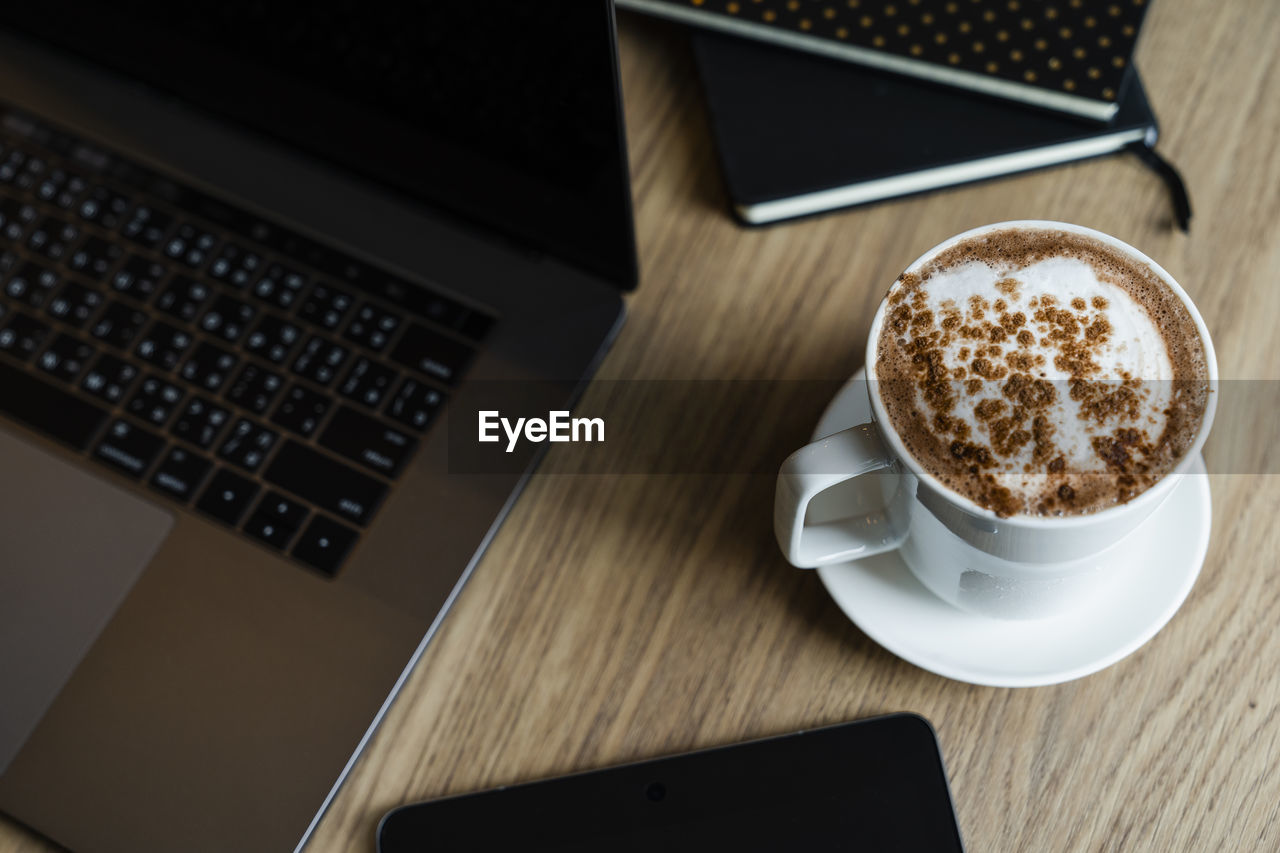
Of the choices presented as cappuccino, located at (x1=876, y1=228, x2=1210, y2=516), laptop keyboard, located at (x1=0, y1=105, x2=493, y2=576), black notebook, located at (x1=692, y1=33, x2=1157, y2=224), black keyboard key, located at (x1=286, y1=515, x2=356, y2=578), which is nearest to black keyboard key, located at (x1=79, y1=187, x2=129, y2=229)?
laptop keyboard, located at (x1=0, y1=105, x2=493, y2=576)

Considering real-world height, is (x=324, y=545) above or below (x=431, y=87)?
below

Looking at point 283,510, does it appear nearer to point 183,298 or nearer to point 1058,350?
point 183,298

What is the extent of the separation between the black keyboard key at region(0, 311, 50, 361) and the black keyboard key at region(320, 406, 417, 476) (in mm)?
176

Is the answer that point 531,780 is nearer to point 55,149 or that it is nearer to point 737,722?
point 737,722

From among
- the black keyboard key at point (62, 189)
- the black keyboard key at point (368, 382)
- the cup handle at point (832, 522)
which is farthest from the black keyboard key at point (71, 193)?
the cup handle at point (832, 522)

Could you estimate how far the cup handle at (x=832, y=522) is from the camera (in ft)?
1.17

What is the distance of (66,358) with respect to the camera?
1.70ft

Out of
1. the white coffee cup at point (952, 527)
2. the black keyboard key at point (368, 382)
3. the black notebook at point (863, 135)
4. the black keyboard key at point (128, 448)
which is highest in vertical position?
the black notebook at point (863, 135)

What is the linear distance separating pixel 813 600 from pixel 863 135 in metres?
0.24

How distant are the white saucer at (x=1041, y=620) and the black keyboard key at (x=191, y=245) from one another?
361 mm

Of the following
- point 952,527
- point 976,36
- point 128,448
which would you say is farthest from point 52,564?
point 976,36

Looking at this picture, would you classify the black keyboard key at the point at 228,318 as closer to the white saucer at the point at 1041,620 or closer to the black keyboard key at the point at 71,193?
the black keyboard key at the point at 71,193

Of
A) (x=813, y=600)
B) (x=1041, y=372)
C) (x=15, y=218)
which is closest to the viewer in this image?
(x=1041, y=372)

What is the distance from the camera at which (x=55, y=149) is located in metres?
0.58
